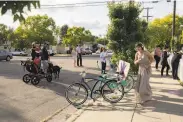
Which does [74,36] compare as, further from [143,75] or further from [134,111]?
[134,111]

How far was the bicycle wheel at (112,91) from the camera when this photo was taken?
1113 cm

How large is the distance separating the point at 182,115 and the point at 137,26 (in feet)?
26.0

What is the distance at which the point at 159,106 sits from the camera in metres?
10.5

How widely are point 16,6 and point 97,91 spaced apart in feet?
25.1

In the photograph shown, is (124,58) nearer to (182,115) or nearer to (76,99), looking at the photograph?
(76,99)

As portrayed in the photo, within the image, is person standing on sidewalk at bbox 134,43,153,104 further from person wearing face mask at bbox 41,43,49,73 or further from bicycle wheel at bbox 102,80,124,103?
person wearing face mask at bbox 41,43,49,73

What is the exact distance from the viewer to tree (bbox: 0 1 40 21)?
376cm

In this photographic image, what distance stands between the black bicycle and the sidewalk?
245mm

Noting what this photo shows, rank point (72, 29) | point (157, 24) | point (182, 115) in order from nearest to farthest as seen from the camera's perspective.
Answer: point (182, 115) → point (157, 24) → point (72, 29)

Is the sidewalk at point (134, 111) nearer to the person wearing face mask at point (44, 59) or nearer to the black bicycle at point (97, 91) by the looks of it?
the black bicycle at point (97, 91)

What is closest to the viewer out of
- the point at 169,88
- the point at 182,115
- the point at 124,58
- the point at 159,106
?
the point at 182,115

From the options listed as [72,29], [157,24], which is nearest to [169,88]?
[157,24]

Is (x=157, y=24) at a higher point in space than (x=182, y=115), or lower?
higher

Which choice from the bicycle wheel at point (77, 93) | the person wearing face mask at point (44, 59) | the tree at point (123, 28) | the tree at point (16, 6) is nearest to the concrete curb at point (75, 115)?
the bicycle wheel at point (77, 93)
